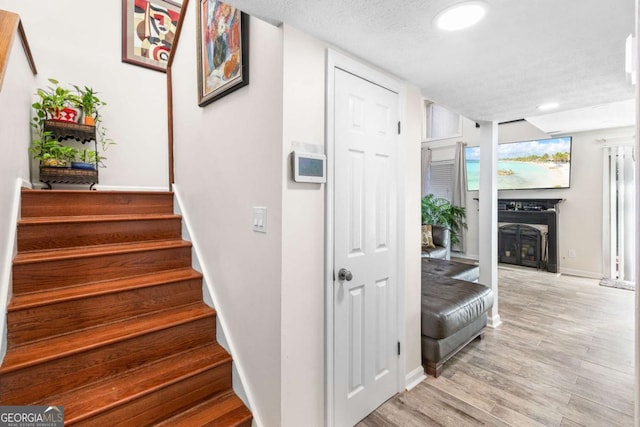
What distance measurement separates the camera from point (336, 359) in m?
1.60

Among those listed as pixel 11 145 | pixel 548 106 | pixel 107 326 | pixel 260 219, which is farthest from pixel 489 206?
pixel 11 145

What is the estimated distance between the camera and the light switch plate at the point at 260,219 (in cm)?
149

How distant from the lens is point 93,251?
1921 mm

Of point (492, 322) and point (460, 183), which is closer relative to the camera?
point (492, 322)

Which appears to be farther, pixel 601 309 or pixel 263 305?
pixel 601 309

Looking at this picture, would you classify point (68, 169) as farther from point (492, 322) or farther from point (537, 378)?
point (492, 322)

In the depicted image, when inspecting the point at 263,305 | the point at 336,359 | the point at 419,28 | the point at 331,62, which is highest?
the point at 419,28

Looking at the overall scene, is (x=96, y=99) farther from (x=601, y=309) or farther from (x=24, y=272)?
(x=601, y=309)

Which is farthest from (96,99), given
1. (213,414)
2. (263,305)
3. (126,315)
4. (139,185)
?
(213,414)

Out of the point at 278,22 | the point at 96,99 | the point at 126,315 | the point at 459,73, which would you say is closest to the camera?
the point at 278,22

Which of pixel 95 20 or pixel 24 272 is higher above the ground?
pixel 95 20

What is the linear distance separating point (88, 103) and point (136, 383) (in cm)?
262

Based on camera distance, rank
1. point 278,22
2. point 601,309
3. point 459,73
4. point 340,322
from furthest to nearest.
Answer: point 601,309, point 459,73, point 340,322, point 278,22

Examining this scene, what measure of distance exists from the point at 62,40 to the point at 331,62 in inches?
118
